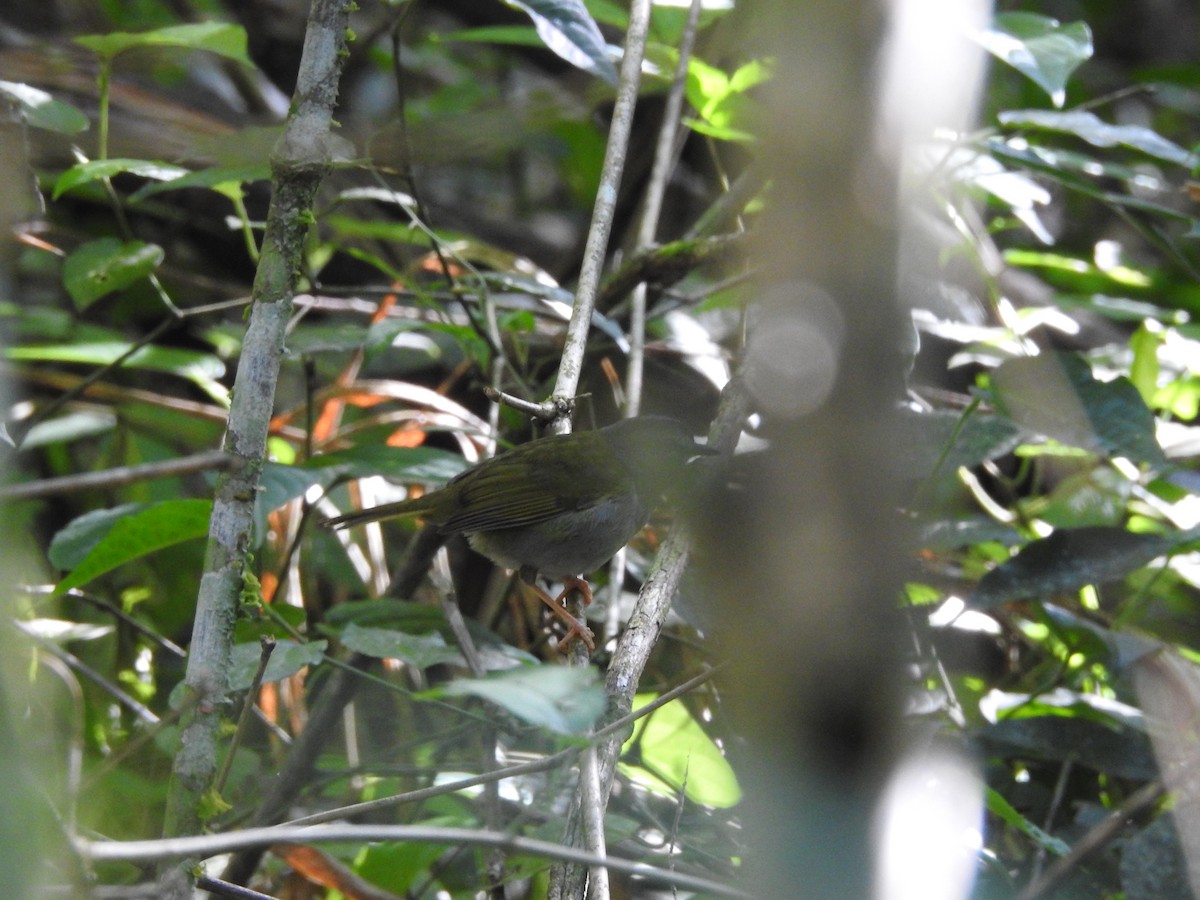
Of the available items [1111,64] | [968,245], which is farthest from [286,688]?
[1111,64]

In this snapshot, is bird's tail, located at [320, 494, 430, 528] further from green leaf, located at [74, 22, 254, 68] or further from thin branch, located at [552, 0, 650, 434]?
green leaf, located at [74, 22, 254, 68]

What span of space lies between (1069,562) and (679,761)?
1100mm

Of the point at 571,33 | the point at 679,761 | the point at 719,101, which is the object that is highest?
the point at 571,33

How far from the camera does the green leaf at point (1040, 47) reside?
2508 millimetres

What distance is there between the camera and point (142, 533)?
7.29 ft

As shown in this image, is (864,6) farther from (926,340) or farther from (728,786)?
(926,340)

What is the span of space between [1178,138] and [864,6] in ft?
23.5

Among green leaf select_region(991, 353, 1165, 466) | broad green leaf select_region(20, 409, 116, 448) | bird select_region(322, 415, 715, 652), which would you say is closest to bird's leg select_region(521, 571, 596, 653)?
bird select_region(322, 415, 715, 652)

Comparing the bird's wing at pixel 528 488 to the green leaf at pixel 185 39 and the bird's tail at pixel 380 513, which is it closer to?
the bird's tail at pixel 380 513

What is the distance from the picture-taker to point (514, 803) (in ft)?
8.42

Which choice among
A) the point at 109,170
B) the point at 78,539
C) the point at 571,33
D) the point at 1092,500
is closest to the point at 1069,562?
the point at 1092,500

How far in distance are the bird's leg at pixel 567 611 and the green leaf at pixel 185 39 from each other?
1719 mm

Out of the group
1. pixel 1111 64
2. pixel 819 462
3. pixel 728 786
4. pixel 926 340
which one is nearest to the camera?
pixel 819 462

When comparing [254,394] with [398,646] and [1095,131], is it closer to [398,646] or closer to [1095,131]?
[398,646]
